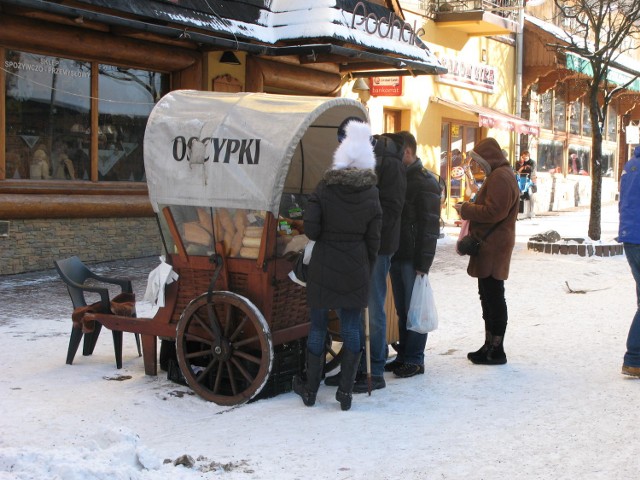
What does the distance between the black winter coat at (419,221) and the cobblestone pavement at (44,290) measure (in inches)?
149

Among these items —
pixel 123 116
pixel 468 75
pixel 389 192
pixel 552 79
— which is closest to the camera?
pixel 389 192

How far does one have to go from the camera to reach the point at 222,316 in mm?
5801

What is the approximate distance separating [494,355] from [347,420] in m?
1.99

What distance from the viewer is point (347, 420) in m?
5.32

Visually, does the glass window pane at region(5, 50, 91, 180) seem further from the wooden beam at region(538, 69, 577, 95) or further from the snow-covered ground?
the wooden beam at region(538, 69, 577, 95)

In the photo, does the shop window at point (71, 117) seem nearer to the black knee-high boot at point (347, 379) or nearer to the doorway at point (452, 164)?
the black knee-high boot at point (347, 379)

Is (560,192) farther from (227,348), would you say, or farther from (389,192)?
(227,348)

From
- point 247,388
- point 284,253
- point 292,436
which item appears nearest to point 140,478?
point 292,436

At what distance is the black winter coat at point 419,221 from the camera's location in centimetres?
639

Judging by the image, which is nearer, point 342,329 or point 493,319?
point 342,329

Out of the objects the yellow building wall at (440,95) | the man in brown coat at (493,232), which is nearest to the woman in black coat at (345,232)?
the man in brown coat at (493,232)

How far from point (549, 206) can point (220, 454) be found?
2366cm

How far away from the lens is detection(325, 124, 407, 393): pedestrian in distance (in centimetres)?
603

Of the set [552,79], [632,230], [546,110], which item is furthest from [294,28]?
[546,110]
